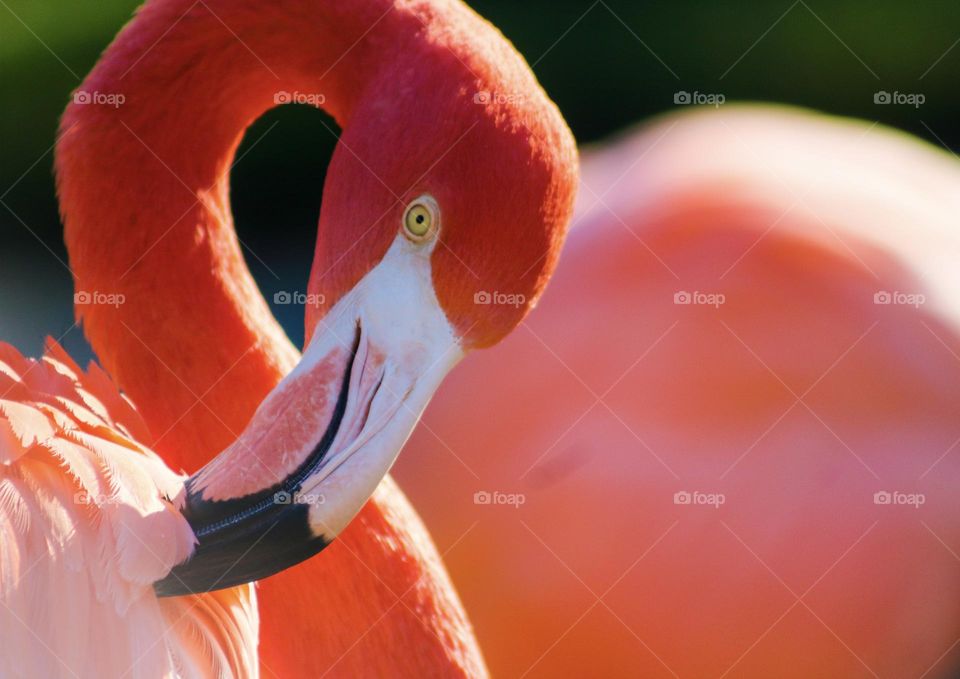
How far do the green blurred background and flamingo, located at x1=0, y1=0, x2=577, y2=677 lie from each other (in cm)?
224

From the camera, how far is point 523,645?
2049 millimetres

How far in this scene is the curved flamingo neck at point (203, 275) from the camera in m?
1.25

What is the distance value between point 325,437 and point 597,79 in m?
2.73

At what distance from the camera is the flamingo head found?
1.04 m

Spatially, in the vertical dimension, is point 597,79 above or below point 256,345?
above

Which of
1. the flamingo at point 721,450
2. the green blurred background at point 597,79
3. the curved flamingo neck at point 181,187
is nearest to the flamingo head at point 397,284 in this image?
the curved flamingo neck at point 181,187

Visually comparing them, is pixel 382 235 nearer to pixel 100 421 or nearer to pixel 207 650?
pixel 100 421

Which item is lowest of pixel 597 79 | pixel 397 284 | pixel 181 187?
pixel 397 284

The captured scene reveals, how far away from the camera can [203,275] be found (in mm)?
1314

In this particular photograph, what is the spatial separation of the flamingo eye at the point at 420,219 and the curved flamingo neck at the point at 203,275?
206mm

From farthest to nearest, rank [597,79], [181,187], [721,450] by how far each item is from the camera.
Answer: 1. [597,79]
2. [721,450]
3. [181,187]

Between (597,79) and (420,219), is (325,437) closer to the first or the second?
(420,219)

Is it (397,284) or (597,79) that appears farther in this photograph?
(597,79)

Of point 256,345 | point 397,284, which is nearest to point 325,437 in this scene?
point 397,284
